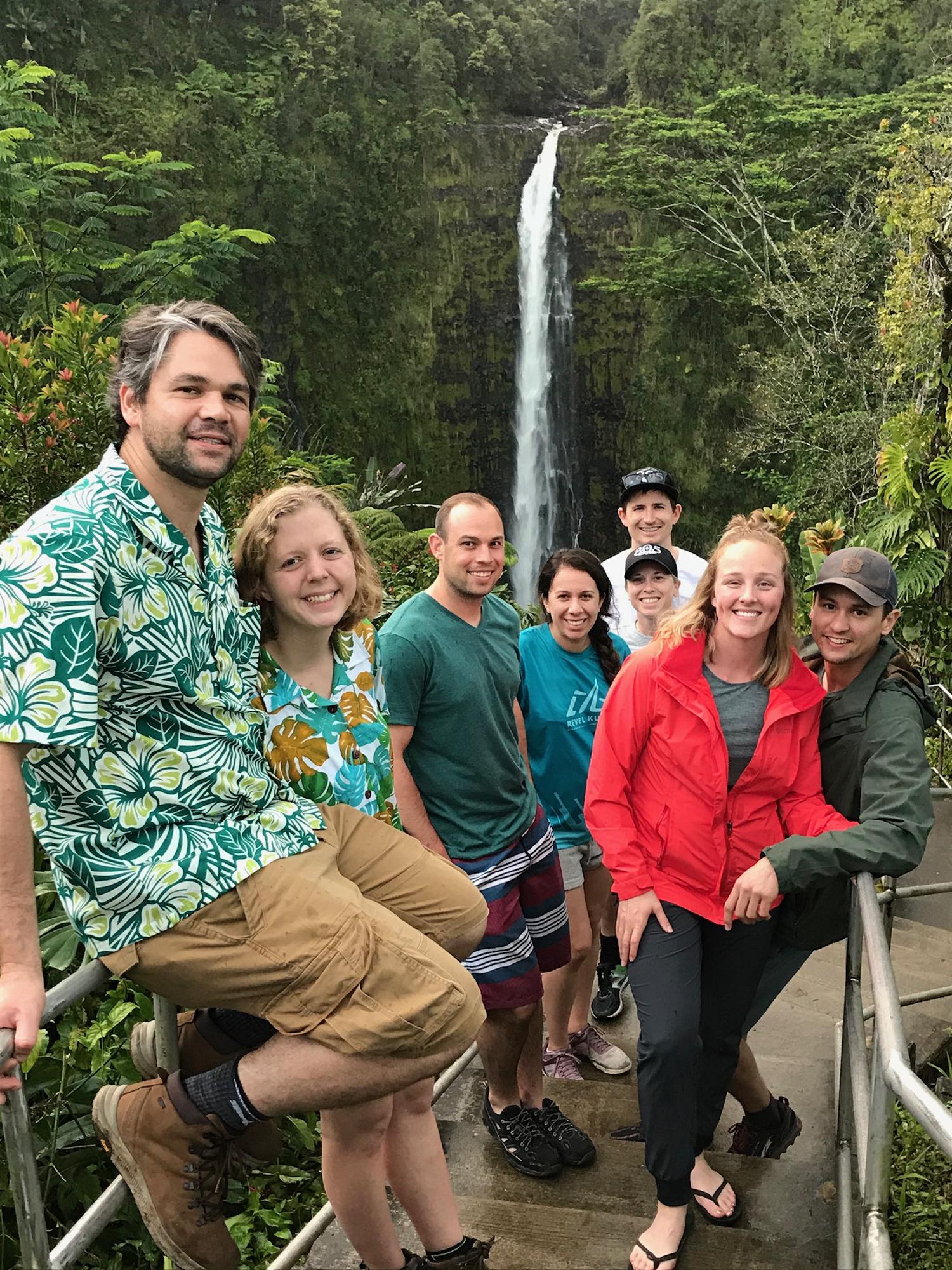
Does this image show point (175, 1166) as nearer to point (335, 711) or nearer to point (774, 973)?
point (335, 711)

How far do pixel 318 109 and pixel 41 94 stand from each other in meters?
4.59

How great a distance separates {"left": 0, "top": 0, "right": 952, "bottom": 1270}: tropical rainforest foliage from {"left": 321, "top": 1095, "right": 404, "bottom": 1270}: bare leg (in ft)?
37.2

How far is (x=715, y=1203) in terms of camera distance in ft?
8.08

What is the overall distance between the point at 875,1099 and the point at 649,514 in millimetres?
2531

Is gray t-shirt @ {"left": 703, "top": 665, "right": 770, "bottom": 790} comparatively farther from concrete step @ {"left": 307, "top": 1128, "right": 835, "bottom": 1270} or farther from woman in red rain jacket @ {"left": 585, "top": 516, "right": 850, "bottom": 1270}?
concrete step @ {"left": 307, "top": 1128, "right": 835, "bottom": 1270}

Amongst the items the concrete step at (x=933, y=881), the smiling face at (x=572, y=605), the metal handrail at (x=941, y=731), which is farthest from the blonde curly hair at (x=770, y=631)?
the metal handrail at (x=941, y=731)

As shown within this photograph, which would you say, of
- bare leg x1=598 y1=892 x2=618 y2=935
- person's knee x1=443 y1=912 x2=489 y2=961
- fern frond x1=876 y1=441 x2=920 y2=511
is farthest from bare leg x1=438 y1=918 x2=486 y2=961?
fern frond x1=876 y1=441 x2=920 y2=511

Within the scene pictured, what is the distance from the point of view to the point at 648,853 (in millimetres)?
2357

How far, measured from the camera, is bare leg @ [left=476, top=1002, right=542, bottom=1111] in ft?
8.63

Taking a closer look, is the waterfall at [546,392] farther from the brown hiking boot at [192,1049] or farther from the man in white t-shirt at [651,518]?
the brown hiking boot at [192,1049]

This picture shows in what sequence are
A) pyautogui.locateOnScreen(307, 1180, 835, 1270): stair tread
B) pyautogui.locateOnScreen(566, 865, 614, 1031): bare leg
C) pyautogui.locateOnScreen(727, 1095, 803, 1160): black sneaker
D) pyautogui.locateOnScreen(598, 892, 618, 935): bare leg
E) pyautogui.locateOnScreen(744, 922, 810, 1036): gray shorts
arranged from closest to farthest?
pyautogui.locateOnScreen(307, 1180, 835, 1270): stair tread, pyautogui.locateOnScreen(744, 922, 810, 1036): gray shorts, pyautogui.locateOnScreen(727, 1095, 803, 1160): black sneaker, pyautogui.locateOnScreen(566, 865, 614, 1031): bare leg, pyautogui.locateOnScreen(598, 892, 618, 935): bare leg

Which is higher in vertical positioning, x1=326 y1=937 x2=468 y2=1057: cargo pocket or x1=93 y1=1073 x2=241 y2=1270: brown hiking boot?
x1=326 y1=937 x2=468 y2=1057: cargo pocket

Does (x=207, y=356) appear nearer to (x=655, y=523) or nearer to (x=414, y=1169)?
(x=414, y=1169)

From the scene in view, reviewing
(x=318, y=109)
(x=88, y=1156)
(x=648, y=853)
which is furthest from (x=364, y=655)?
(x=318, y=109)
